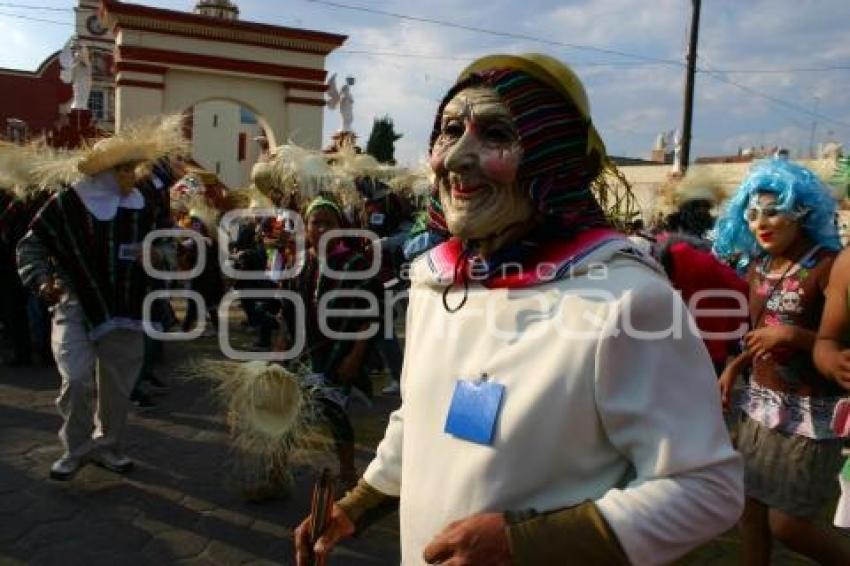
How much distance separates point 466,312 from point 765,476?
7.05 ft

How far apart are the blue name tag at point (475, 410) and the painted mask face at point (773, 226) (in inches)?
88.9

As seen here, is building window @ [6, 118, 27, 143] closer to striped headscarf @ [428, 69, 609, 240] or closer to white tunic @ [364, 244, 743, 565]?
striped headscarf @ [428, 69, 609, 240]

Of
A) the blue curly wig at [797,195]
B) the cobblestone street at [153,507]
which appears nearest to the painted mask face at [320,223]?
the cobblestone street at [153,507]

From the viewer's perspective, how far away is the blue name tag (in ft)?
4.87

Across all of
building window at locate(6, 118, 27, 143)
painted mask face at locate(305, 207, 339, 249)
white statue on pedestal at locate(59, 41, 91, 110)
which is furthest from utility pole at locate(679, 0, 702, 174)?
white statue on pedestal at locate(59, 41, 91, 110)

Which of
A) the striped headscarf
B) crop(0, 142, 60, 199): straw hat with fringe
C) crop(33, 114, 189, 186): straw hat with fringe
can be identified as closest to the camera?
the striped headscarf

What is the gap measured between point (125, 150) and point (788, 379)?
156 inches

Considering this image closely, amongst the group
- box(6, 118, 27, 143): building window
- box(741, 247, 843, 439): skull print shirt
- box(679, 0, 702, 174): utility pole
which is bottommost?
box(741, 247, 843, 439): skull print shirt

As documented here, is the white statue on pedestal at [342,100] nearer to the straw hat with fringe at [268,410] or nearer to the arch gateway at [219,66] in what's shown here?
the arch gateway at [219,66]

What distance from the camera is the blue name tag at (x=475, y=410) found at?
4.87 ft

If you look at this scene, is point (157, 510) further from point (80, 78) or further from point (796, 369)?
point (80, 78)

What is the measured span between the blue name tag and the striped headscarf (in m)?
0.34

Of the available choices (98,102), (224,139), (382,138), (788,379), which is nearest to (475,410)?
(788,379)

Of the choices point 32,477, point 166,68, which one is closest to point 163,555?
point 32,477
